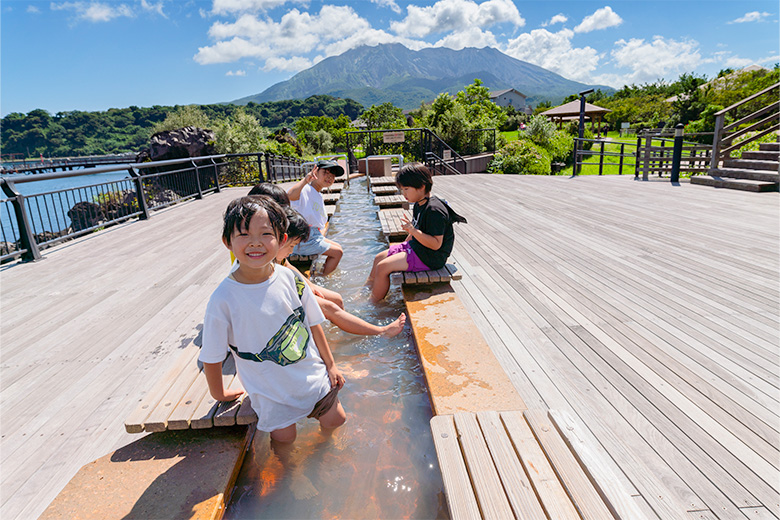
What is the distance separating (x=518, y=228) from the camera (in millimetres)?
6426

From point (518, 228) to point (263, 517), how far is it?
5537mm

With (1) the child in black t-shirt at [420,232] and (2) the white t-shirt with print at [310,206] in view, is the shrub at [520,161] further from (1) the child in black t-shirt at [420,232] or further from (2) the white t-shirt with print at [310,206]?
(1) the child in black t-shirt at [420,232]

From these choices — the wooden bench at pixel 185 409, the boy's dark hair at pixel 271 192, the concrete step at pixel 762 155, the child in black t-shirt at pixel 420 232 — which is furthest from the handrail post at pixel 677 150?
the wooden bench at pixel 185 409

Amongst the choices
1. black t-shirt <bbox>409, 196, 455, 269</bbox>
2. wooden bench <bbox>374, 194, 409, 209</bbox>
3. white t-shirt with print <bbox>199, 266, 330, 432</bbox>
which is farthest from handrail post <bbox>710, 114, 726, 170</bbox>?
white t-shirt with print <bbox>199, 266, 330, 432</bbox>

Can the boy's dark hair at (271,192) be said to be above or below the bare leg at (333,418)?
above

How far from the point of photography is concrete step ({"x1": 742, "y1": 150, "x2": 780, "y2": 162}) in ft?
30.4

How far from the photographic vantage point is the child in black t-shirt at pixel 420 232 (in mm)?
3564

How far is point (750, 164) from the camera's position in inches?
378

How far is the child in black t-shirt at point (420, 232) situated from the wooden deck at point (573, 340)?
1.71ft

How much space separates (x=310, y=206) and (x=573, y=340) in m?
3.06

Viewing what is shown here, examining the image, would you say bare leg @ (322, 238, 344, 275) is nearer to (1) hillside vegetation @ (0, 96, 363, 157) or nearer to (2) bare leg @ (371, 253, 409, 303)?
(2) bare leg @ (371, 253, 409, 303)

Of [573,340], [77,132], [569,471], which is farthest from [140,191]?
[77,132]

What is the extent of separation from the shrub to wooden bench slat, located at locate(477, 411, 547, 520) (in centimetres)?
2162

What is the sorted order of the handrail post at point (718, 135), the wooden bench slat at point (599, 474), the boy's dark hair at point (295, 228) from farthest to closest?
1. the handrail post at point (718, 135)
2. the boy's dark hair at point (295, 228)
3. the wooden bench slat at point (599, 474)
